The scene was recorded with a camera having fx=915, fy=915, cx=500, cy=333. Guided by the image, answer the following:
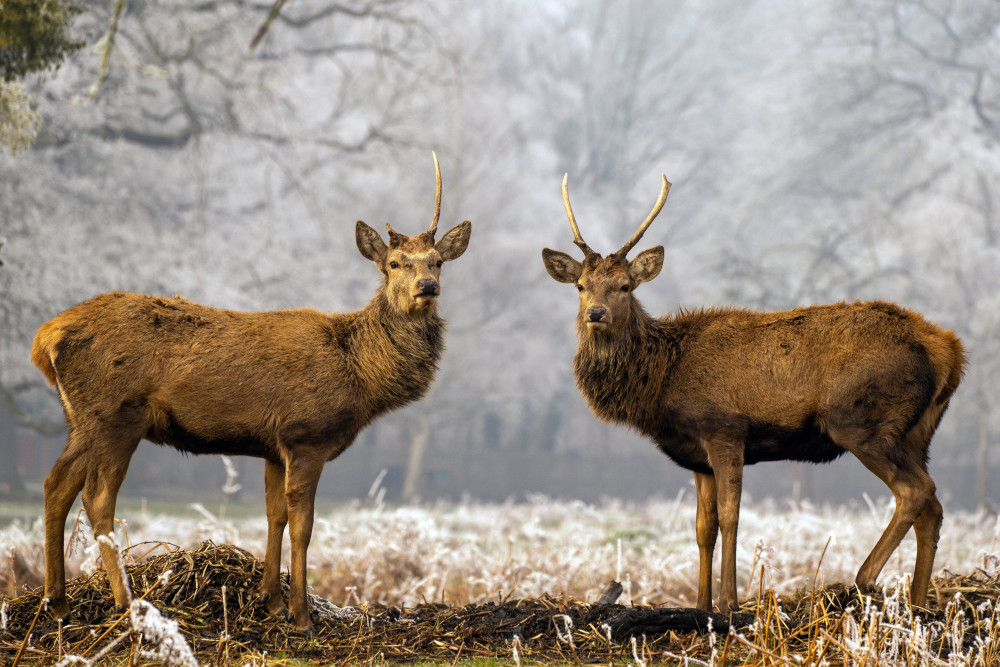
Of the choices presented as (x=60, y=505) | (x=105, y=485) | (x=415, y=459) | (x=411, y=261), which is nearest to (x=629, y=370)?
(x=411, y=261)

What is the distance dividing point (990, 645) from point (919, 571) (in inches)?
45.2

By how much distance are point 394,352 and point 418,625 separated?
1704 millimetres

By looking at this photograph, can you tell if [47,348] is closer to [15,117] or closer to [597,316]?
[597,316]

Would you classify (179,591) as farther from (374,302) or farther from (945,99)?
(945,99)

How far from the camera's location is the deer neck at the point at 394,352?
5852 mm

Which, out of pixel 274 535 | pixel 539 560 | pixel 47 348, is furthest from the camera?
pixel 539 560

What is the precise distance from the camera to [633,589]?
911 cm

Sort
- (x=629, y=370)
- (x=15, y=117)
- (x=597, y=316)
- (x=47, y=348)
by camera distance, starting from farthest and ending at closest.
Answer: (x=15, y=117), (x=629, y=370), (x=597, y=316), (x=47, y=348)

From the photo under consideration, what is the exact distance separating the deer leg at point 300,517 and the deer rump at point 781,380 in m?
2.02

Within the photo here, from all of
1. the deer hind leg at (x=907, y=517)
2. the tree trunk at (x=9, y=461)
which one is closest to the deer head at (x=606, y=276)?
the deer hind leg at (x=907, y=517)

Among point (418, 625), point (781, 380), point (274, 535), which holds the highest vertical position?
point (781, 380)

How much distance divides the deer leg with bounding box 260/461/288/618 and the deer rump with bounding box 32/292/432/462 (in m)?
0.17

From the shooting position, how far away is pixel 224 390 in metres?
5.54

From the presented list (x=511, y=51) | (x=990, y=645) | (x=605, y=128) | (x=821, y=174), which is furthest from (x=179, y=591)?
(x=605, y=128)
